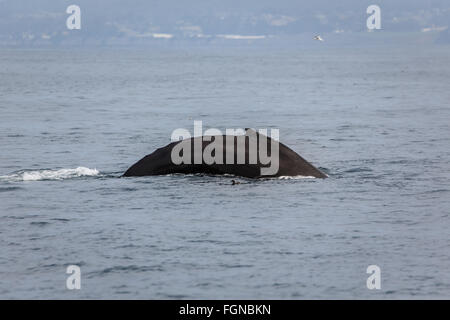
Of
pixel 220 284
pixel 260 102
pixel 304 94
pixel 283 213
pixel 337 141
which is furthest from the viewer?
pixel 304 94

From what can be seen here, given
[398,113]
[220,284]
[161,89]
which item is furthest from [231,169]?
[161,89]

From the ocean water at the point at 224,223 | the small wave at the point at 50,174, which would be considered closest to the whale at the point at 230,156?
the ocean water at the point at 224,223

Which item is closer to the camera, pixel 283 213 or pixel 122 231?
pixel 122 231

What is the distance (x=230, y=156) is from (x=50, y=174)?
5.76 m

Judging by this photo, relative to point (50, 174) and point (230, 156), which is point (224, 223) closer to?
point (230, 156)

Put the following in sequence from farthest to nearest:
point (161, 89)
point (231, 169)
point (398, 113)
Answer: point (161, 89), point (398, 113), point (231, 169)

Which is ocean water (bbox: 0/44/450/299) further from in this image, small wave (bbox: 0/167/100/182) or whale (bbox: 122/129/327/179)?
whale (bbox: 122/129/327/179)

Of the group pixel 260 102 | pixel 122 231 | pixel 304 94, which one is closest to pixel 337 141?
pixel 122 231

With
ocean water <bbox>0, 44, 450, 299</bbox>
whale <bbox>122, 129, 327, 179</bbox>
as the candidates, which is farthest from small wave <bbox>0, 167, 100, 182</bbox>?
whale <bbox>122, 129, 327, 179</bbox>

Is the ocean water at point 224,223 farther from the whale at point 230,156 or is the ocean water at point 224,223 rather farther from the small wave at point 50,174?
the whale at point 230,156

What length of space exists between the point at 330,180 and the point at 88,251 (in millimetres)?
8470
